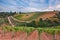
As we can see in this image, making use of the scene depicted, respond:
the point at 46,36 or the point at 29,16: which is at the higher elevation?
the point at 29,16

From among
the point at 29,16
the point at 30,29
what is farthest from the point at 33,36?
the point at 29,16

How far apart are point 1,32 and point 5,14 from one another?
35 cm

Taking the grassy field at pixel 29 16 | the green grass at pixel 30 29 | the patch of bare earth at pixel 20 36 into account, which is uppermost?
the grassy field at pixel 29 16

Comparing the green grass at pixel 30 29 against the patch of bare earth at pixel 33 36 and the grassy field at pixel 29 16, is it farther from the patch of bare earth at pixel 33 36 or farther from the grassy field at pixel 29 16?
the grassy field at pixel 29 16

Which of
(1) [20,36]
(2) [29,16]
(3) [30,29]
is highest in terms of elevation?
(2) [29,16]

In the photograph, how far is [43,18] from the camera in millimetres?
3564

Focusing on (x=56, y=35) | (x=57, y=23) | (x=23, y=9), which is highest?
(x=23, y=9)

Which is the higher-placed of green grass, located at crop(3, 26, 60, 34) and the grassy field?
the grassy field

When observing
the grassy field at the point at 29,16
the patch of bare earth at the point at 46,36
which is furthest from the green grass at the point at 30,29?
the grassy field at the point at 29,16

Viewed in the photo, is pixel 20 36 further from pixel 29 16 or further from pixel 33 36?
pixel 29 16

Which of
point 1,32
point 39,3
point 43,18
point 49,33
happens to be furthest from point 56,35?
point 1,32

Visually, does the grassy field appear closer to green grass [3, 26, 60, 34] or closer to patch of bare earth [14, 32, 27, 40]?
green grass [3, 26, 60, 34]

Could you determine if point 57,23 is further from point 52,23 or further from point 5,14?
point 5,14

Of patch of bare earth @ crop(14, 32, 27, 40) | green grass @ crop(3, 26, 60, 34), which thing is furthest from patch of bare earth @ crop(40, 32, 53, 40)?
patch of bare earth @ crop(14, 32, 27, 40)
